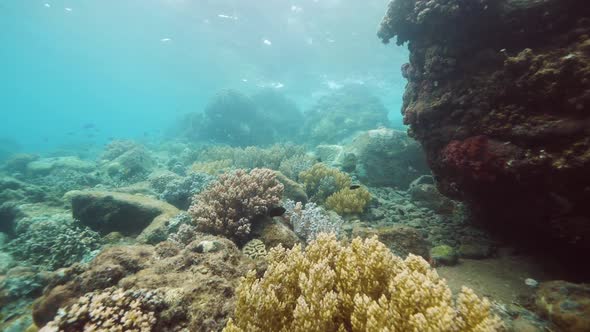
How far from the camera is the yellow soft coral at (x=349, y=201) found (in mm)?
8266

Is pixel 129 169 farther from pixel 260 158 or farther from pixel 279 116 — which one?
pixel 279 116

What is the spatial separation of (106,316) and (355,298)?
247 cm

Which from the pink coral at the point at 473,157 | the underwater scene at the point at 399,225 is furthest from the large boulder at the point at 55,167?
the pink coral at the point at 473,157

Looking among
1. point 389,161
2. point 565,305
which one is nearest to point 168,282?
point 565,305

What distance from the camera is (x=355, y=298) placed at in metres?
2.26

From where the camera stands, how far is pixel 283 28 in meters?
26.9

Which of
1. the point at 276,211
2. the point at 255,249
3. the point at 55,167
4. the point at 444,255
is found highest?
the point at 55,167

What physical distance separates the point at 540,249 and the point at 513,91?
302cm

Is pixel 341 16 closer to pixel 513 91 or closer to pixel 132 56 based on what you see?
pixel 513 91

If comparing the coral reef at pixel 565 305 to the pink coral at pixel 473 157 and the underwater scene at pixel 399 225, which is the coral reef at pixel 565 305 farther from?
the pink coral at pixel 473 157

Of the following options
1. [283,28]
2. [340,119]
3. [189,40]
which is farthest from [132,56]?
[340,119]

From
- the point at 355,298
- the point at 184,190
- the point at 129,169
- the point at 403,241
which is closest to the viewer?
the point at 355,298

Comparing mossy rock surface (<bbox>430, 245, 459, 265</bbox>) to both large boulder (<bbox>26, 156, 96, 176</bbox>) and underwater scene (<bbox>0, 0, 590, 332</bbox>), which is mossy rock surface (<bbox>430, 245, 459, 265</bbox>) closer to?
underwater scene (<bbox>0, 0, 590, 332</bbox>)

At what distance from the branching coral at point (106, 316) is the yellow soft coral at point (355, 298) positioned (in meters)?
1.03
